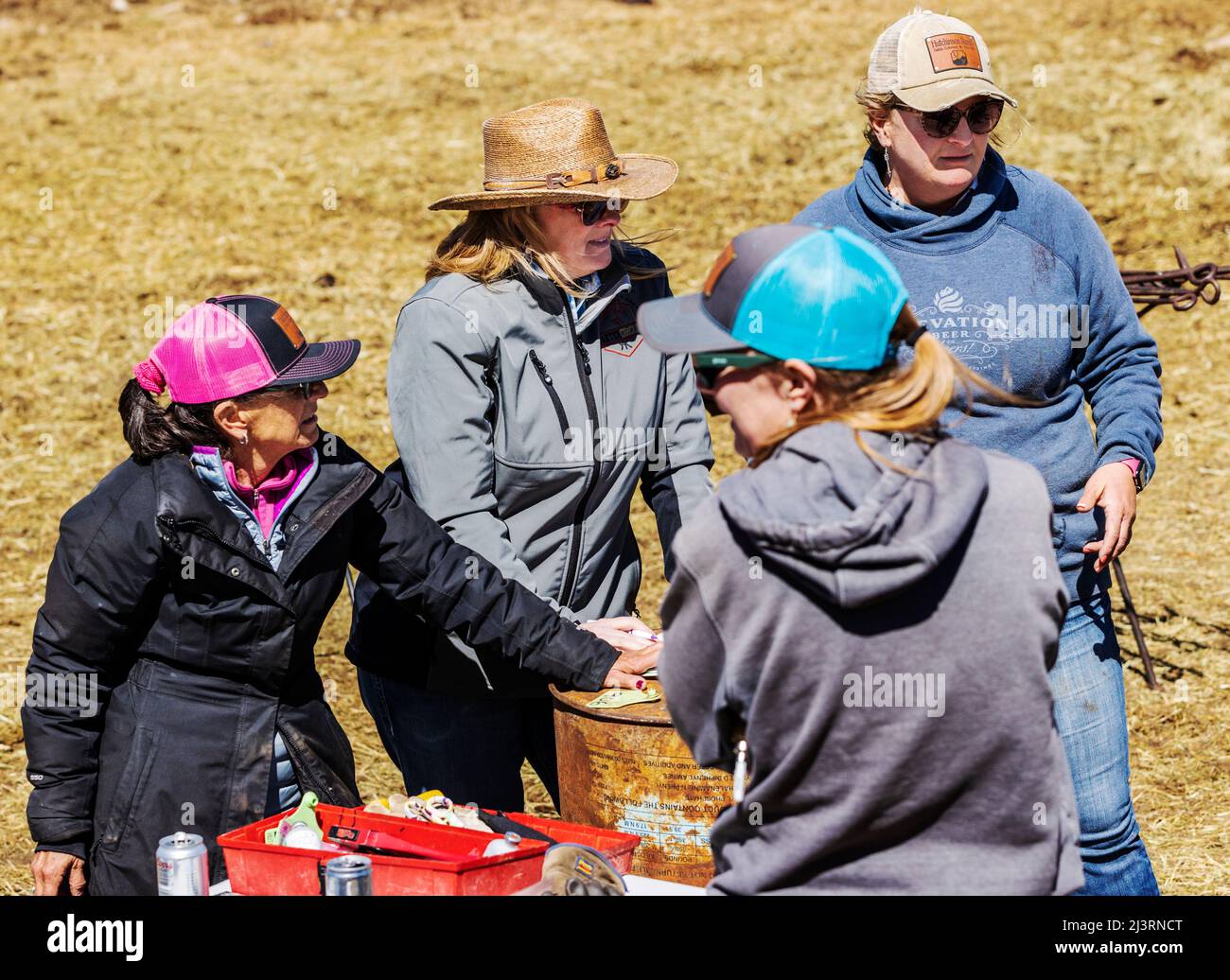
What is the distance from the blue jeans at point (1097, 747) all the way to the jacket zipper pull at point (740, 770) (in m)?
1.52

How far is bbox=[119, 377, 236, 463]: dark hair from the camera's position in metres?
3.48

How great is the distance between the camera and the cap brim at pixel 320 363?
3465mm

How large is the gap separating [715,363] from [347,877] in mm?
1312

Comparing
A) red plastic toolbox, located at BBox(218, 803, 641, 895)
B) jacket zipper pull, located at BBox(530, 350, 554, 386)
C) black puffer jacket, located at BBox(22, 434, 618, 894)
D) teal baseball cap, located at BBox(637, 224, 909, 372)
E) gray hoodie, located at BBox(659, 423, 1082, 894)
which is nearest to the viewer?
gray hoodie, located at BBox(659, 423, 1082, 894)

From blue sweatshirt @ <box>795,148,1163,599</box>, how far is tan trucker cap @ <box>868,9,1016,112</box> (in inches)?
10.1

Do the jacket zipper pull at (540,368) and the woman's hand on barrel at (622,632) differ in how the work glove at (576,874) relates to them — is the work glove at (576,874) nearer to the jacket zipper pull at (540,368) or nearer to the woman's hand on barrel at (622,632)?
the woman's hand on barrel at (622,632)

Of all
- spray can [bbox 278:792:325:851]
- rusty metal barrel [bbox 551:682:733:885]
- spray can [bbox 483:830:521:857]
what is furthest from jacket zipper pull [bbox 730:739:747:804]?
spray can [bbox 278:792:325:851]

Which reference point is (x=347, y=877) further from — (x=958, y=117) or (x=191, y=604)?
(x=958, y=117)

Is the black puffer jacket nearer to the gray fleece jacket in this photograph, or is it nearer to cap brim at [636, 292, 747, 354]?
the gray fleece jacket

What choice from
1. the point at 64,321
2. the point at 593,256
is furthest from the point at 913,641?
the point at 64,321

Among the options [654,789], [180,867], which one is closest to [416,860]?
[180,867]

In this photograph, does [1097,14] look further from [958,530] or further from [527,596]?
[958,530]

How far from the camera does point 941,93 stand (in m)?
3.71

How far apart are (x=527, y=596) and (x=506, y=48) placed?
13.0 meters
